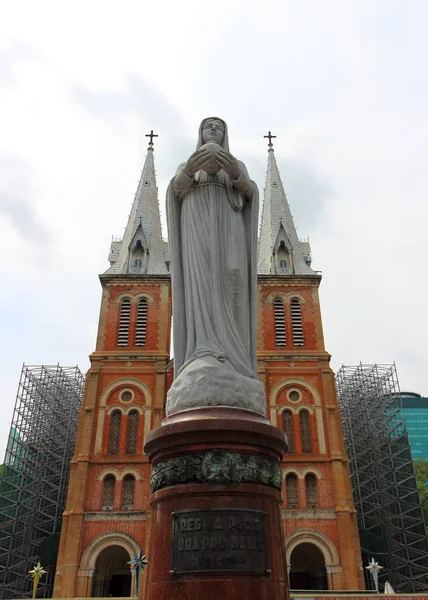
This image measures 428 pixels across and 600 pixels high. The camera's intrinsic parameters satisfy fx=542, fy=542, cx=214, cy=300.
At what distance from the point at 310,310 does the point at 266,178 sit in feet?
43.4

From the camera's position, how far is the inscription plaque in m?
3.90

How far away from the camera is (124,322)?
31.2m

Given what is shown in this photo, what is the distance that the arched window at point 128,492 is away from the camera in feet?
85.2

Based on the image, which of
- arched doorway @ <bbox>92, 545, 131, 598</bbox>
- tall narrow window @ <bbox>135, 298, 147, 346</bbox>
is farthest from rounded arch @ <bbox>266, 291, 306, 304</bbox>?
arched doorway @ <bbox>92, 545, 131, 598</bbox>

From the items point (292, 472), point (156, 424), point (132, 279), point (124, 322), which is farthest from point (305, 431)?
point (132, 279)

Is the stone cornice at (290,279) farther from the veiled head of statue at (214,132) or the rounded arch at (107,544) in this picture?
the veiled head of statue at (214,132)

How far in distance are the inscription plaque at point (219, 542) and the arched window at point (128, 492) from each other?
77.3 feet

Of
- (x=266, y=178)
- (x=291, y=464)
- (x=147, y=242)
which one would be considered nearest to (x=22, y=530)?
(x=291, y=464)

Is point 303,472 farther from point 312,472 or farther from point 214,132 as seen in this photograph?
point 214,132

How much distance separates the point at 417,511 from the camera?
106 ft

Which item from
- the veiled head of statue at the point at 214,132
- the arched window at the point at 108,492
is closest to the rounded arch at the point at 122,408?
the arched window at the point at 108,492

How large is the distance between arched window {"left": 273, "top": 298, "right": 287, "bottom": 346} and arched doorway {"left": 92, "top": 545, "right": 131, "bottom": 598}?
13493mm

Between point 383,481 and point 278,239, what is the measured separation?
16395mm

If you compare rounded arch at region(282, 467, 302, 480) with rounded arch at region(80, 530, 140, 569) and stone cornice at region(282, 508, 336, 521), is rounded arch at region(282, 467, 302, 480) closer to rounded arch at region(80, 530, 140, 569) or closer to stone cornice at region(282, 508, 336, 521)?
stone cornice at region(282, 508, 336, 521)
